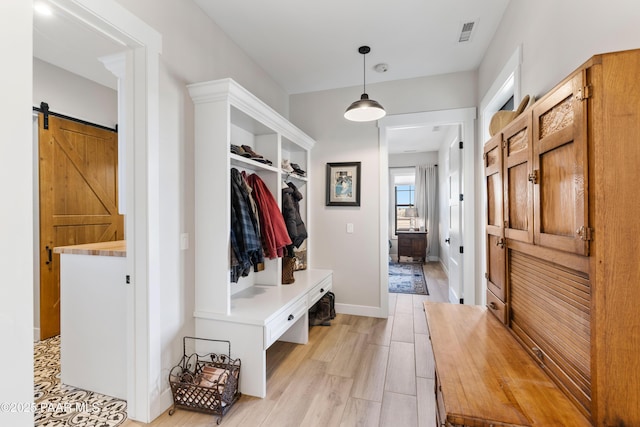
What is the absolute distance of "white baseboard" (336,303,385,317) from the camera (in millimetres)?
3545

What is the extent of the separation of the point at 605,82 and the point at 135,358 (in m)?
2.45

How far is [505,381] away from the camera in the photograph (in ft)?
3.23

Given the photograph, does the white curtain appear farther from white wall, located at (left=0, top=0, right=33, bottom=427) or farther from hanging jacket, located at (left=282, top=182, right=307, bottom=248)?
white wall, located at (left=0, top=0, right=33, bottom=427)

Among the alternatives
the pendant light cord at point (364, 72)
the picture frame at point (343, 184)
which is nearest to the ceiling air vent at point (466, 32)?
the pendant light cord at point (364, 72)

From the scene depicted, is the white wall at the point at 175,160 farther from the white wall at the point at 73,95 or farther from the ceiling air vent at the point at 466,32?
the ceiling air vent at the point at 466,32

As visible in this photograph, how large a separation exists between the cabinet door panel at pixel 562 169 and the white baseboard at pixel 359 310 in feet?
8.78

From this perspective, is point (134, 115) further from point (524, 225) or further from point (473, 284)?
point (473, 284)

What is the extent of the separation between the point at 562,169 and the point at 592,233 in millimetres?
244

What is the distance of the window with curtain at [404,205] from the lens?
7.77 m

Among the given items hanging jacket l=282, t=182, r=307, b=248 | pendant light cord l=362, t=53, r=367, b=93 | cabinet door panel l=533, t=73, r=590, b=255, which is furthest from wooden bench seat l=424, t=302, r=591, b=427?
pendant light cord l=362, t=53, r=367, b=93

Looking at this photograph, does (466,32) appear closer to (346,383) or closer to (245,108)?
(245,108)

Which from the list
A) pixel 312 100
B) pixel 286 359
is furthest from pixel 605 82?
pixel 312 100

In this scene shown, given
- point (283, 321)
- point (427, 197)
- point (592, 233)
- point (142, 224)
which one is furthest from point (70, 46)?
point (427, 197)

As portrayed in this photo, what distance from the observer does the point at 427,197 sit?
7.39 metres
